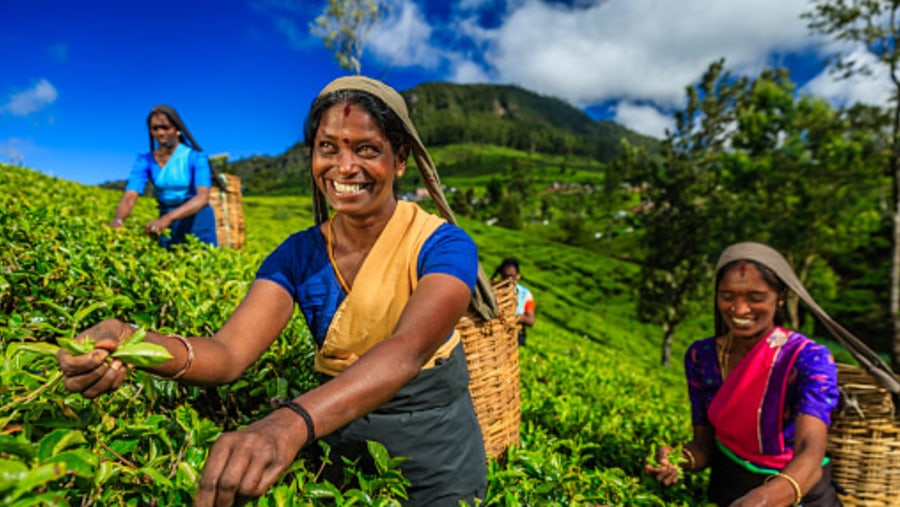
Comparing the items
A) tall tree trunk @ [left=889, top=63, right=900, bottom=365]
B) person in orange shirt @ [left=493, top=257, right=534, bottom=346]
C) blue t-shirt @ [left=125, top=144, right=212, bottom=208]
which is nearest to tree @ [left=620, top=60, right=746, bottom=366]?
tall tree trunk @ [left=889, top=63, right=900, bottom=365]

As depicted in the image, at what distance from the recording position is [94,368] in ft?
3.29

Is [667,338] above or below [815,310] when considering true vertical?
below

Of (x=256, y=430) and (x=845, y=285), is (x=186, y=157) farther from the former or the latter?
(x=845, y=285)

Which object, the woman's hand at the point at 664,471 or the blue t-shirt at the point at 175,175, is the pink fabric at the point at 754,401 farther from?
the blue t-shirt at the point at 175,175

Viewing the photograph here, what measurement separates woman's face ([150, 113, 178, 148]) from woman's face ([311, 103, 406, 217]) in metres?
3.07

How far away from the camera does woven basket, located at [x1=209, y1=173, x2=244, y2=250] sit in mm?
6750

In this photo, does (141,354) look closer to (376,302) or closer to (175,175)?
(376,302)

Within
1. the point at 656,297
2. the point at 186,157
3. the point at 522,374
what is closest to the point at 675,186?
the point at 656,297

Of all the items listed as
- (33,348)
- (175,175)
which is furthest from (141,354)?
(175,175)

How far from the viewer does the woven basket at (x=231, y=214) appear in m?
6.75

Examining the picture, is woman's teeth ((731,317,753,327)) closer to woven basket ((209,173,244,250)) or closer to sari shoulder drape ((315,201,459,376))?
sari shoulder drape ((315,201,459,376))

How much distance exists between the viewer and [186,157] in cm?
412

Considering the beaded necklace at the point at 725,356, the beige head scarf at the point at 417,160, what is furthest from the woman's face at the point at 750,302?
the beige head scarf at the point at 417,160

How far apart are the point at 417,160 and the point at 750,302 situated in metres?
2.03
